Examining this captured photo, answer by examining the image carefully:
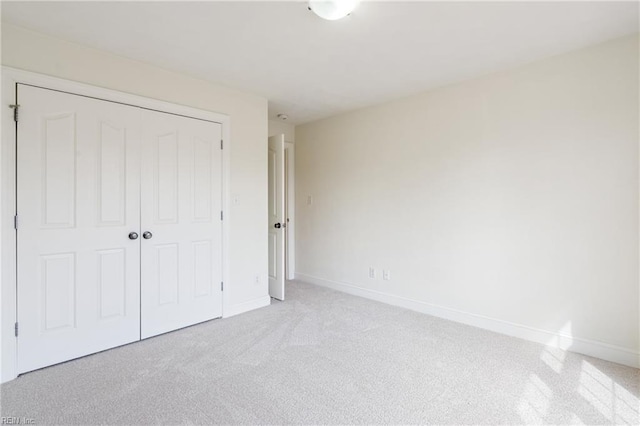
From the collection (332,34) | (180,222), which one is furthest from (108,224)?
(332,34)

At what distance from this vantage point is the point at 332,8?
192 centimetres

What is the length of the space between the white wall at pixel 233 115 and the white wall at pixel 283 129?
39.8 inches

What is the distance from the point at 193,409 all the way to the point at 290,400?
572 mm

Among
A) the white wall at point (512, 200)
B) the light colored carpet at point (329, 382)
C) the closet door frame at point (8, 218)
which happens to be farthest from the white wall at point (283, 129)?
the light colored carpet at point (329, 382)

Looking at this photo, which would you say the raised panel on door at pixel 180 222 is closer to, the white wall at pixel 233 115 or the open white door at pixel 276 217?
the white wall at pixel 233 115

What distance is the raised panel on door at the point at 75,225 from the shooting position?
2264 millimetres

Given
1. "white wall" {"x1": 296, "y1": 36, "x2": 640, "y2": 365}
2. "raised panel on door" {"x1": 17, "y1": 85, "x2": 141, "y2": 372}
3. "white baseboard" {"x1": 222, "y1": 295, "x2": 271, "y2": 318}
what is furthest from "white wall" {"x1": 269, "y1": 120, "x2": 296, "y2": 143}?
"white baseboard" {"x1": 222, "y1": 295, "x2": 271, "y2": 318}

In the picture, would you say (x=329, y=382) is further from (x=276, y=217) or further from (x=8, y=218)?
(x=8, y=218)

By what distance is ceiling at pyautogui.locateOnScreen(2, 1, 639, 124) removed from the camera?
2.02 m

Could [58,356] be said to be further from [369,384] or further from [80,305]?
[369,384]

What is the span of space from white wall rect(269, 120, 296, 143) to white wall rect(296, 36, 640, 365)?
3.17 feet

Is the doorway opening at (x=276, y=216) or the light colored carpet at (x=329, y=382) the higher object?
the doorway opening at (x=276, y=216)

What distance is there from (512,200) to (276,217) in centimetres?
262

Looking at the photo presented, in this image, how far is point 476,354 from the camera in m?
2.57
